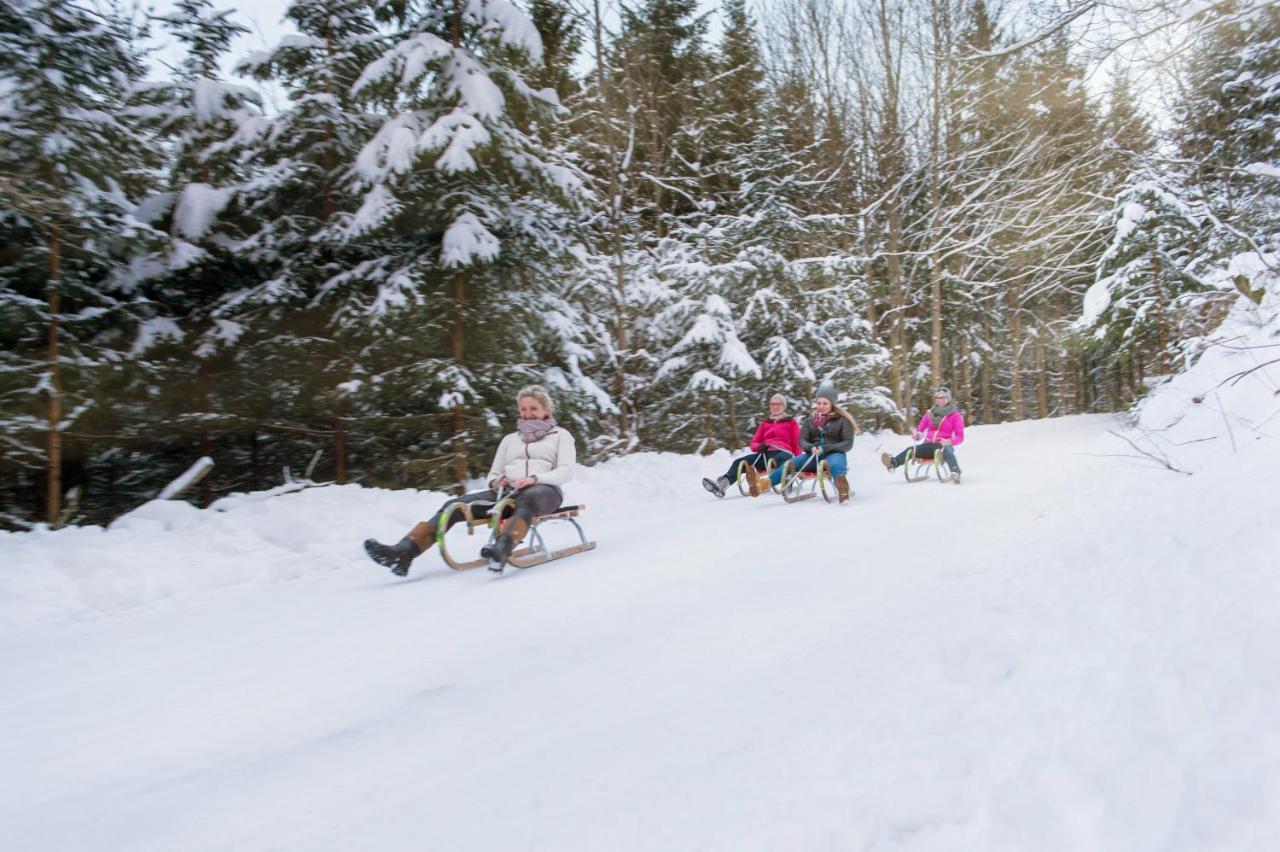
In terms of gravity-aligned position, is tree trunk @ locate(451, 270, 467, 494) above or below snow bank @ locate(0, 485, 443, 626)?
above

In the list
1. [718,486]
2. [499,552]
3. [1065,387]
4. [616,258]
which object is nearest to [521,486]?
[499,552]

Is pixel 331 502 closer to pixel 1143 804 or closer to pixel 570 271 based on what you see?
pixel 570 271

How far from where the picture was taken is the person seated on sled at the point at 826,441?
8.23 metres

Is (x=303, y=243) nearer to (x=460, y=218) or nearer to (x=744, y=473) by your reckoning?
(x=460, y=218)

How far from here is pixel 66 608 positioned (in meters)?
4.51

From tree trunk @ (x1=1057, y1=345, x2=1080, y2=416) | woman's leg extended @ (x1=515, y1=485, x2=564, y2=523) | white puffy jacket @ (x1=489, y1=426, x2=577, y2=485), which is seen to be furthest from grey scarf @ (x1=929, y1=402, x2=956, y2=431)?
tree trunk @ (x1=1057, y1=345, x2=1080, y2=416)

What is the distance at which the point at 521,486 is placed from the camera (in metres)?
5.37

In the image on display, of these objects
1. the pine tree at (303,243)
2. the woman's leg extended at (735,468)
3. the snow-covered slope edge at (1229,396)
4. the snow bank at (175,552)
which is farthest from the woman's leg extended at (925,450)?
the pine tree at (303,243)

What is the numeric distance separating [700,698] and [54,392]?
7.49 metres

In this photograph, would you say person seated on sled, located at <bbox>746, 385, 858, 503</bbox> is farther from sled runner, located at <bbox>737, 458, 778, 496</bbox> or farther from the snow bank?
the snow bank

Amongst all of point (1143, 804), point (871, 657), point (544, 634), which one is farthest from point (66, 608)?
point (1143, 804)

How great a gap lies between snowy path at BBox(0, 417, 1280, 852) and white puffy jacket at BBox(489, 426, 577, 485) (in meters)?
1.00

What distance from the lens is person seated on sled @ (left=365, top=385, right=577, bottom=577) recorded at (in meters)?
5.04

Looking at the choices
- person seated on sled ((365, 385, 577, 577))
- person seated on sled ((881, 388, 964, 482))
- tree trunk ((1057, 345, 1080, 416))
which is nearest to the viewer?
person seated on sled ((365, 385, 577, 577))
